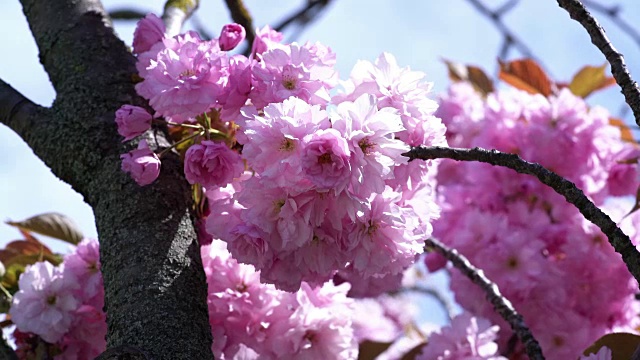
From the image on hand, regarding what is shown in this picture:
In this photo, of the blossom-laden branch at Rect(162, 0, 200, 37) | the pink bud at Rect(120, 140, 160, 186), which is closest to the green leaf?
the blossom-laden branch at Rect(162, 0, 200, 37)

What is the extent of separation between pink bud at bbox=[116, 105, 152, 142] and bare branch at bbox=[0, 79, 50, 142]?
30 cm

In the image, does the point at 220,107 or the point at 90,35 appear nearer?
the point at 220,107

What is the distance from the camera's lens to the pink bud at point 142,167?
1.23 m

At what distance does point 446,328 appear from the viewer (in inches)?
76.7

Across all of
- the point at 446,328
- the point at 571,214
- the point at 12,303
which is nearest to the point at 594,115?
the point at 571,214

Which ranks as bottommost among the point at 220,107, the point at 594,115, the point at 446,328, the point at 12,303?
the point at 12,303

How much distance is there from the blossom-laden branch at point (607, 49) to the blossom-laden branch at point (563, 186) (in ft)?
0.42

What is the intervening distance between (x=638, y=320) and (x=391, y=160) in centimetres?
141

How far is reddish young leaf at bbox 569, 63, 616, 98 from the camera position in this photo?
2.66m

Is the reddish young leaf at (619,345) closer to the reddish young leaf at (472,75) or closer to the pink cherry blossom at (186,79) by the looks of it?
the pink cherry blossom at (186,79)

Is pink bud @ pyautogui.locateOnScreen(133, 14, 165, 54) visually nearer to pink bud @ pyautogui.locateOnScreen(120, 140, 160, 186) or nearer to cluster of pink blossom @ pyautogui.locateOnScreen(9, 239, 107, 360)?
pink bud @ pyautogui.locateOnScreen(120, 140, 160, 186)

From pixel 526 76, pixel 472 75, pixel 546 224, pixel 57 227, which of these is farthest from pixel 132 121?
pixel 472 75

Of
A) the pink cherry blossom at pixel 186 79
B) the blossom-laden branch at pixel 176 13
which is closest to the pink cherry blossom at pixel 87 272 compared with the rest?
the pink cherry blossom at pixel 186 79

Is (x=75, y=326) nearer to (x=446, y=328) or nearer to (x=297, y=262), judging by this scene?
(x=297, y=262)
